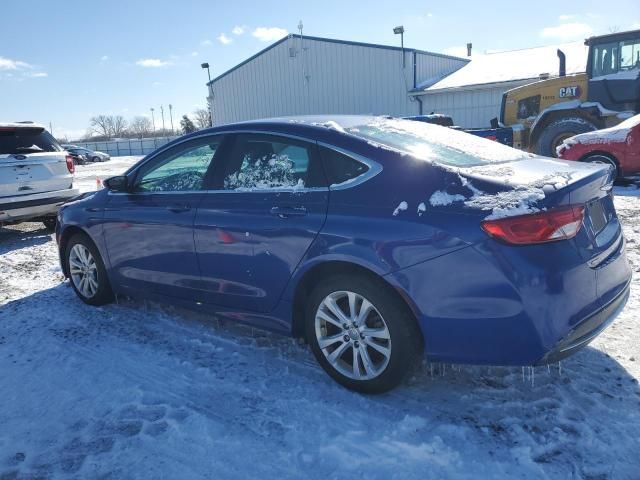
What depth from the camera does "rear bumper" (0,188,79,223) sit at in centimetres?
739

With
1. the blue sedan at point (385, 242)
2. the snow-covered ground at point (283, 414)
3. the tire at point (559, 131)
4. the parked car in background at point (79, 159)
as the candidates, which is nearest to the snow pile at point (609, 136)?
the tire at point (559, 131)

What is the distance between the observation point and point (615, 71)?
1198cm

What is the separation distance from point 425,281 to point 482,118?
77.5 ft

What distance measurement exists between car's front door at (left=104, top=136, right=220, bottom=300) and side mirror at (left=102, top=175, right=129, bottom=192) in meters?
0.05

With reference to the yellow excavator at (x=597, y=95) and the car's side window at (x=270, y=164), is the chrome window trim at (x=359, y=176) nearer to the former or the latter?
the car's side window at (x=270, y=164)

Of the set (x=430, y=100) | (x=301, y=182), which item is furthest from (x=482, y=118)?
(x=301, y=182)

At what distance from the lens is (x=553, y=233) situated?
2535mm

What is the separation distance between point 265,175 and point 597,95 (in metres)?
11.3

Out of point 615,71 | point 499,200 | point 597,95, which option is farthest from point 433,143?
point 615,71

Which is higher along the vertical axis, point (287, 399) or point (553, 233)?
point (553, 233)

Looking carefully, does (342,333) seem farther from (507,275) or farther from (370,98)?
(370,98)

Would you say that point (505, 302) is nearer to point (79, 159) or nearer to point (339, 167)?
point (339, 167)

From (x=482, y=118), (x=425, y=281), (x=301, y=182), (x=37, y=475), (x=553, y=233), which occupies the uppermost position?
(x=482, y=118)

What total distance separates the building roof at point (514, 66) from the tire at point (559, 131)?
11710 millimetres
